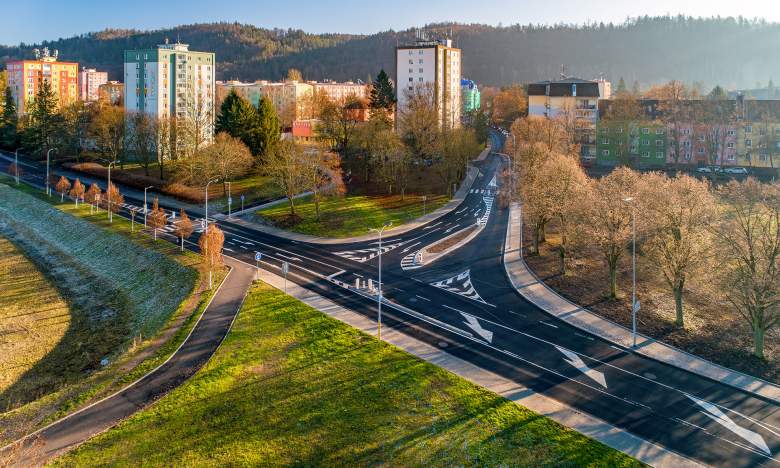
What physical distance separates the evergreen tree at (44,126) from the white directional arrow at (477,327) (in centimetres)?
9497

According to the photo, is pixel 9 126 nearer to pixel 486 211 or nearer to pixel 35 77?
pixel 35 77

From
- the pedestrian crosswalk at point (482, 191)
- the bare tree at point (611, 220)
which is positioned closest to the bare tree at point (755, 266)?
the bare tree at point (611, 220)

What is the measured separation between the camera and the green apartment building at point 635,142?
94062 mm

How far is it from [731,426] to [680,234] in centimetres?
1439

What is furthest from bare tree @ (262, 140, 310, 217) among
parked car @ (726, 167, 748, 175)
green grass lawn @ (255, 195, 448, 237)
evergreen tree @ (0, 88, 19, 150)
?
evergreen tree @ (0, 88, 19, 150)

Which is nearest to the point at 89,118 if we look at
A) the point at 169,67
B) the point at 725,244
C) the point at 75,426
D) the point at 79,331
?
the point at 169,67

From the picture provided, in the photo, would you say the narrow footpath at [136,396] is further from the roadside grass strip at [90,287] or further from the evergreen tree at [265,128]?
the evergreen tree at [265,128]

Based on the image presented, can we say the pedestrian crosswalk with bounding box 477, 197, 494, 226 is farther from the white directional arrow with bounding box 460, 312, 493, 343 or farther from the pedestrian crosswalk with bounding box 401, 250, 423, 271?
the white directional arrow with bounding box 460, 312, 493, 343

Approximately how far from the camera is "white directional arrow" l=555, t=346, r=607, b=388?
93.6 ft

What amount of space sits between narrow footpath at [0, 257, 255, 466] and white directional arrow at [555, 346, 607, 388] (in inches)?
773

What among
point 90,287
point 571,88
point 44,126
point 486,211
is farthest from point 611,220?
point 44,126

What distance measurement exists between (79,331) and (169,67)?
8677 cm

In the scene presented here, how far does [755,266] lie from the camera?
31922 mm

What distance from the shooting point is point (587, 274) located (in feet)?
151
